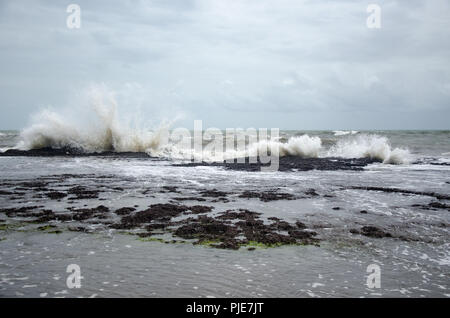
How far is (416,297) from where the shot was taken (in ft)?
17.2

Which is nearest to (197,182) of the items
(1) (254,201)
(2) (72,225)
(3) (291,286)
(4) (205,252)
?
(1) (254,201)

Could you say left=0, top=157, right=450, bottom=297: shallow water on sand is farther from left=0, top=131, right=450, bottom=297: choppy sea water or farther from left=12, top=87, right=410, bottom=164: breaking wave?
left=12, top=87, right=410, bottom=164: breaking wave

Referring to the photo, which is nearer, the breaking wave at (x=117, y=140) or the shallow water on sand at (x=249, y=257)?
the shallow water on sand at (x=249, y=257)

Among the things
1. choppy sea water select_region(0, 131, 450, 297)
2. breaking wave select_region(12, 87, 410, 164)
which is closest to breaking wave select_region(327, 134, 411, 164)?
breaking wave select_region(12, 87, 410, 164)

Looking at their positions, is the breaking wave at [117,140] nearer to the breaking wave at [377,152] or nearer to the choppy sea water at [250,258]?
the breaking wave at [377,152]

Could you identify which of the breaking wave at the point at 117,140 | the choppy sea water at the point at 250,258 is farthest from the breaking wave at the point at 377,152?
the choppy sea water at the point at 250,258

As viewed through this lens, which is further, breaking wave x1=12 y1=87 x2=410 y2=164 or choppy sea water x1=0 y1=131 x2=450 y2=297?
breaking wave x1=12 y1=87 x2=410 y2=164

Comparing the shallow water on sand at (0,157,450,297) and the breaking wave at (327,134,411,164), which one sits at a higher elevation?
the breaking wave at (327,134,411,164)

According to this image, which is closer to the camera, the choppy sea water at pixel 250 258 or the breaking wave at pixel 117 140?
the choppy sea water at pixel 250 258

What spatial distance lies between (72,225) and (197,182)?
7901 millimetres

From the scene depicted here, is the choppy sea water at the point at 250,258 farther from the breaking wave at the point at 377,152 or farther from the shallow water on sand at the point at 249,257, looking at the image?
the breaking wave at the point at 377,152

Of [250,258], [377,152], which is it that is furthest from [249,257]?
[377,152]

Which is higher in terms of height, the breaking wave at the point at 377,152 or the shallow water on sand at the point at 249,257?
the breaking wave at the point at 377,152

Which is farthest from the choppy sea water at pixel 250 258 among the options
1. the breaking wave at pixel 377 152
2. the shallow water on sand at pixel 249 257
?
the breaking wave at pixel 377 152
